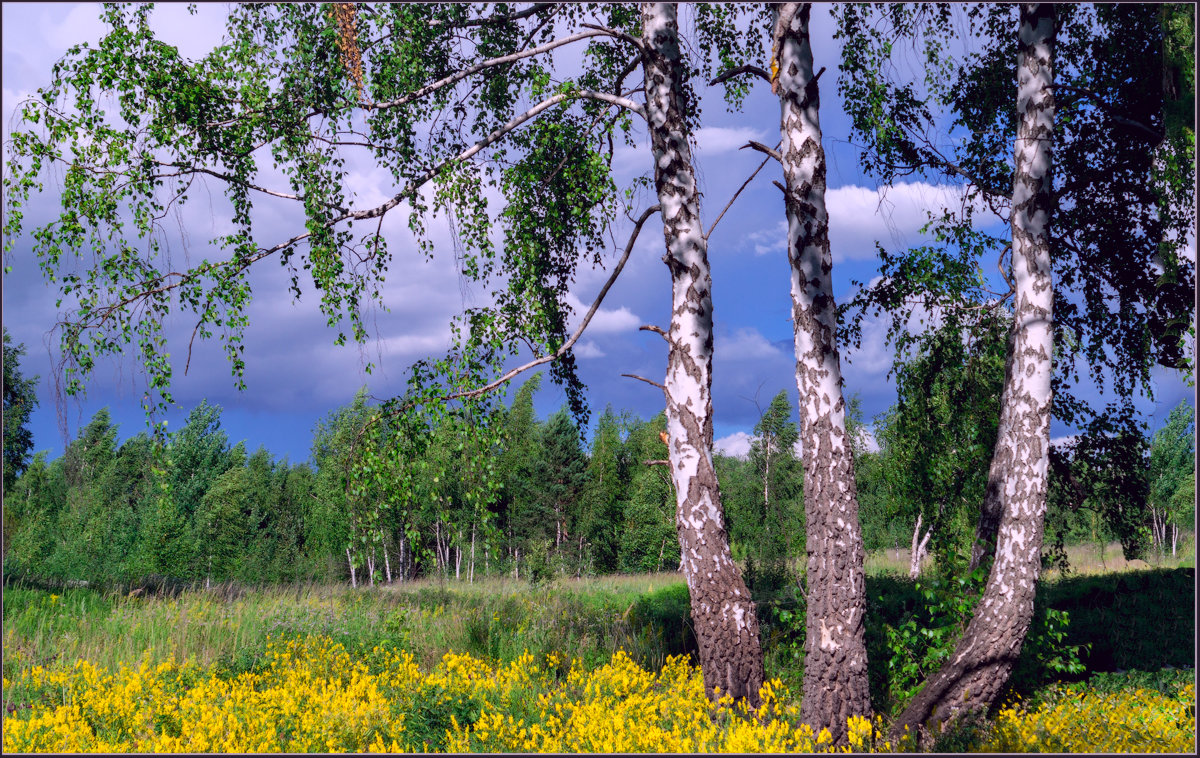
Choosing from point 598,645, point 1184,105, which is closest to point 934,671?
point 598,645

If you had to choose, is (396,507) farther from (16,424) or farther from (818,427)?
(818,427)

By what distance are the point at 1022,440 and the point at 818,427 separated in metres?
2.04

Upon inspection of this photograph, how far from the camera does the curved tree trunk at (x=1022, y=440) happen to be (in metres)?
5.72

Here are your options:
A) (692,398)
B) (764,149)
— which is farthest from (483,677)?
(764,149)

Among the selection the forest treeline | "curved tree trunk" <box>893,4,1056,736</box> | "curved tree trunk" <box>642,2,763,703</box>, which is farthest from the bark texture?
the forest treeline

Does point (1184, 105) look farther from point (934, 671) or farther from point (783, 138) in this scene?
point (934, 671)

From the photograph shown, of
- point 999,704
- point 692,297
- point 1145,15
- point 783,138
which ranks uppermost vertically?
point 1145,15

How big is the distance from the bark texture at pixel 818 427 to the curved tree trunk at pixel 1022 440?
2.83 ft

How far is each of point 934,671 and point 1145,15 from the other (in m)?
7.80

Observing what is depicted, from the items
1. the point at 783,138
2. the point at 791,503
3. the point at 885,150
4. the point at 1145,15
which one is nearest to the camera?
the point at 783,138

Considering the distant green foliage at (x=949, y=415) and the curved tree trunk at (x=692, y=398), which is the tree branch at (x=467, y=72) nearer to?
the curved tree trunk at (x=692, y=398)

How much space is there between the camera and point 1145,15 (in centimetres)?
838

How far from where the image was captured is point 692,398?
5.77 m

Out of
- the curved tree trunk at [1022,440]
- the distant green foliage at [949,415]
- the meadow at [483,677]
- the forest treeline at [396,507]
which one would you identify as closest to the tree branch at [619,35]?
the curved tree trunk at [1022,440]
